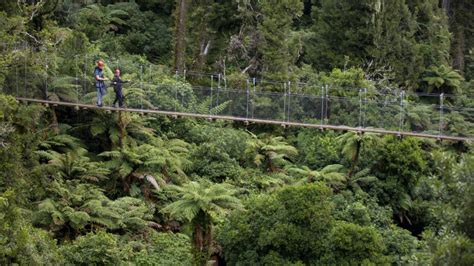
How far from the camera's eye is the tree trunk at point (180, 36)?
2716 centimetres

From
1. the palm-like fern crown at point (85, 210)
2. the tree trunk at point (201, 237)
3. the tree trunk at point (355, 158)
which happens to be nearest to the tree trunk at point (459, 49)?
the tree trunk at point (355, 158)

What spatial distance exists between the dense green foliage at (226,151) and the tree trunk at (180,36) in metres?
0.05

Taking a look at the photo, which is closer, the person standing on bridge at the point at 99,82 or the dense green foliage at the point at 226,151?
the dense green foliage at the point at 226,151

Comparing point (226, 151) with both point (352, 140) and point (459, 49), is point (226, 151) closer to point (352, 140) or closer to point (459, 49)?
point (352, 140)

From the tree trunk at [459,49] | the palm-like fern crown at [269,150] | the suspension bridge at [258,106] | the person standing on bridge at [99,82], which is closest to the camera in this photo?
the suspension bridge at [258,106]

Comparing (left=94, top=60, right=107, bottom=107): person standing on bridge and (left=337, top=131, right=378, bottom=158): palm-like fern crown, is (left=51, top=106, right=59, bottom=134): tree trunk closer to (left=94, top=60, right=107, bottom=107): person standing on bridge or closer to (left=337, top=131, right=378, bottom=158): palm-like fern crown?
(left=94, top=60, right=107, bottom=107): person standing on bridge

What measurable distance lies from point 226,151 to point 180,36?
5419mm

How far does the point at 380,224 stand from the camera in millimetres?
21016

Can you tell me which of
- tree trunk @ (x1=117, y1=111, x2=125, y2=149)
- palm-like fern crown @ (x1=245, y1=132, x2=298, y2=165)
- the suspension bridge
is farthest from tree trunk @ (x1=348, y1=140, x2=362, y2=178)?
tree trunk @ (x1=117, y1=111, x2=125, y2=149)

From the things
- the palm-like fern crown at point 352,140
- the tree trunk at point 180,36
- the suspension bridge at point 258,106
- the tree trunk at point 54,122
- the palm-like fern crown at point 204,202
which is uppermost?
the tree trunk at point 180,36

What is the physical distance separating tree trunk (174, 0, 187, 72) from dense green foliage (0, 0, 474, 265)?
5cm

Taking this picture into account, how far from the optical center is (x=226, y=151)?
23.5 m

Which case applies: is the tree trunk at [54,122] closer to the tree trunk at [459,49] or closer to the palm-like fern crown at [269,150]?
the palm-like fern crown at [269,150]

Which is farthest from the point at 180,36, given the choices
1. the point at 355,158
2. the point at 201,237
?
the point at 201,237
